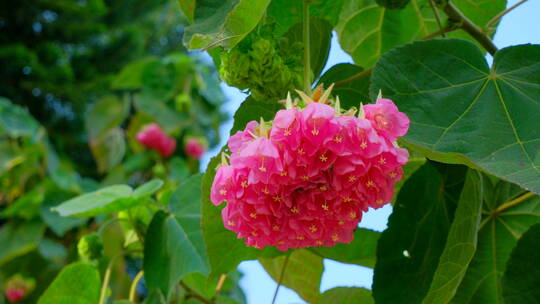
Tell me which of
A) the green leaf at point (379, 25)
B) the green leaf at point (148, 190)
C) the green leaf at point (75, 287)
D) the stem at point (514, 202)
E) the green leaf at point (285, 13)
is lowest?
the green leaf at point (75, 287)

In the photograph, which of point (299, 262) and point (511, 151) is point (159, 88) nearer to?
point (299, 262)

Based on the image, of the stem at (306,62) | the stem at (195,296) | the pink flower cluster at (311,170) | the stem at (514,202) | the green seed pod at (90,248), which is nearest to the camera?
the pink flower cluster at (311,170)

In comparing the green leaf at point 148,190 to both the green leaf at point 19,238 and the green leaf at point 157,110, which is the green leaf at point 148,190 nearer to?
the green leaf at point 157,110

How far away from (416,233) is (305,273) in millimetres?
338

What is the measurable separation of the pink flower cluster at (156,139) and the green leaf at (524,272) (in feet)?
7.78

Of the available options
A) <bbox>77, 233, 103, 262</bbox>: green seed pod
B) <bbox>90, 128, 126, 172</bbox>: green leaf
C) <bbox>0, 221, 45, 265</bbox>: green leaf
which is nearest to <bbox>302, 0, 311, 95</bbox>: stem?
<bbox>77, 233, 103, 262</bbox>: green seed pod

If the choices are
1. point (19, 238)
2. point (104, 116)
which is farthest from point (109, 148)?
point (19, 238)

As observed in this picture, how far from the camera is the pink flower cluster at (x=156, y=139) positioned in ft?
9.50

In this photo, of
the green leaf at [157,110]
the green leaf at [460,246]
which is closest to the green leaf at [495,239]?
the green leaf at [460,246]

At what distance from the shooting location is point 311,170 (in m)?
0.50

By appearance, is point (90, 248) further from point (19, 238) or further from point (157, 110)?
point (19, 238)

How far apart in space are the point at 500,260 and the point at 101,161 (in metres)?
2.64

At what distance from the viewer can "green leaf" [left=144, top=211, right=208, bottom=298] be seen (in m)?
0.86

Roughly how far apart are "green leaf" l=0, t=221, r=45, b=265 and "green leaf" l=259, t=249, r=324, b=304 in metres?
2.03
